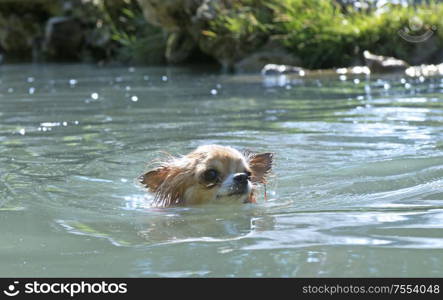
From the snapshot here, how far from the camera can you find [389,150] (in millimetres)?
6895

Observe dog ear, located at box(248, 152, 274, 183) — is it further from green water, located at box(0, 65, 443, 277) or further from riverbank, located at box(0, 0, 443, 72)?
riverbank, located at box(0, 0, 443, 72)

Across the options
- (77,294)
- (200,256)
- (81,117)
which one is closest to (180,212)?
(200,256)

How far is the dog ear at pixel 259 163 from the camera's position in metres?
5.79

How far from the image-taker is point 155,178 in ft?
18.5

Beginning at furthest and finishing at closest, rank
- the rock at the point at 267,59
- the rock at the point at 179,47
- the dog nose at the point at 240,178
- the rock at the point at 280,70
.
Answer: the rock at the point at 179,47 → the rock at the point at 267,59 → the rock at the point at 280,70 → the dog nose at the point at 240,178

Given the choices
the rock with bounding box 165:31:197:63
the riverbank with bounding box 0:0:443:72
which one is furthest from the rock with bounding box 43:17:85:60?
the rock with bounding box 165:31:197:63

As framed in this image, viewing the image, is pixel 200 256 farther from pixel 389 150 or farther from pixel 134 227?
pixel 389 150

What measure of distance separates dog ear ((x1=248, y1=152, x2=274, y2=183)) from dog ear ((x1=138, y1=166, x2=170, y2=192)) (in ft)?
2.07

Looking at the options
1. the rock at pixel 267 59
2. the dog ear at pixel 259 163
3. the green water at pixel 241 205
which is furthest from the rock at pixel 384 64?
the dog ear at pixel 259 163

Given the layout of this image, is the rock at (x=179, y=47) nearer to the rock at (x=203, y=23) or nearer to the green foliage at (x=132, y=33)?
the rock at (x=203, y=23)

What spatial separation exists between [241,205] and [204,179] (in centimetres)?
32

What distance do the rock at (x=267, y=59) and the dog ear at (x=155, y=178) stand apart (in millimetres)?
9704

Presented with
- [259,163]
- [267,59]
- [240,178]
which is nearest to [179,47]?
[267,59]

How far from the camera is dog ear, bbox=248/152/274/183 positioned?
5.79 m
